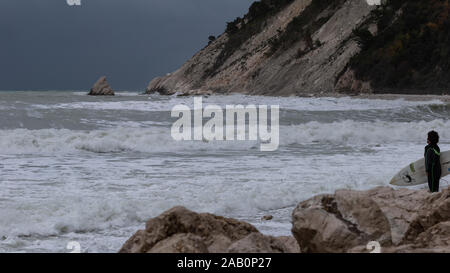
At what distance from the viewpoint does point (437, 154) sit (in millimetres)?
6414

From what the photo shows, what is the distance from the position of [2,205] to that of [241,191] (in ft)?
9.73

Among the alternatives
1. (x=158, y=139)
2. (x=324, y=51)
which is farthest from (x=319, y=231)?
(x=324, y=51)

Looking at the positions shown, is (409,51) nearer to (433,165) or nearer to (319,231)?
(433,165)

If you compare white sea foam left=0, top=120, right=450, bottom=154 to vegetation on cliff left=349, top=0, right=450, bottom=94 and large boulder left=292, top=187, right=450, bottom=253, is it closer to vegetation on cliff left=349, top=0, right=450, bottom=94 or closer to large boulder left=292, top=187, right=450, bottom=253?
large boulder left=292, top=187, right=450, bottom=253

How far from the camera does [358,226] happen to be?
11.8 feet

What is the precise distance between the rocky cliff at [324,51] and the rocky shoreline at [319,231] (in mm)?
33982

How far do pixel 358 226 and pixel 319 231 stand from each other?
263mm

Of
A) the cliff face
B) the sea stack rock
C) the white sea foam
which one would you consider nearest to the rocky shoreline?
the white sea foam

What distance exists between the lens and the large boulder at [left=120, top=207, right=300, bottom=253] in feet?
9.84

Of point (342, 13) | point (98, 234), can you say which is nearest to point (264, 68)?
point (342, 13)

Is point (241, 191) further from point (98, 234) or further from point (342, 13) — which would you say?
point (342, 13)

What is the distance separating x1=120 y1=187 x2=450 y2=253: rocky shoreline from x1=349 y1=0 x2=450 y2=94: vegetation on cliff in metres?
33.8

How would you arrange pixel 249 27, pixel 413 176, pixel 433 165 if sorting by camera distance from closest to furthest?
1. pixel 433 165
2. pixel 413 176
3. pixel 249 27

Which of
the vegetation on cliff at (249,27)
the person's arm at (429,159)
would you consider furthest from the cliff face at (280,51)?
the person's arm at (429,159)
